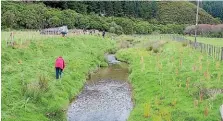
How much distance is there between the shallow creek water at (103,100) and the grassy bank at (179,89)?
1.06 metres

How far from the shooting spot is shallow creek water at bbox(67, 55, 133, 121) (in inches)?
1115

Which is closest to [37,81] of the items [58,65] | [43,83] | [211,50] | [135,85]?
[43,83]

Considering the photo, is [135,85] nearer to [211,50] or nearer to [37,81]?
[37,81]

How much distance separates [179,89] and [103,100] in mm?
6544

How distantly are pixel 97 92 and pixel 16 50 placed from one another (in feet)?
36.0

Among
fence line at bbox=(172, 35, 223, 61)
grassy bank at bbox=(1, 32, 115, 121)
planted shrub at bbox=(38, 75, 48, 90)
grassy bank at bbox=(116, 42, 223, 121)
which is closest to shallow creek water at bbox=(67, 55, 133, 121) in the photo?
grassy bank at bbox=(1, 32, 115, 121)

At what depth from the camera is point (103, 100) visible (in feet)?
109

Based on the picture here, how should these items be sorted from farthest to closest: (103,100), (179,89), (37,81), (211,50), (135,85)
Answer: (211,50), (135,85), (103,100), (179,89), (37,81)

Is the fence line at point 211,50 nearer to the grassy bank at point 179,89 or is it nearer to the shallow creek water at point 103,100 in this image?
the grassy bank at point 179,89

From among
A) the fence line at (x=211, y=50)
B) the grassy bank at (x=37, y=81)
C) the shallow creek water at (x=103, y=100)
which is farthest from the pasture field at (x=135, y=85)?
the fence line at (x=211, y=50)

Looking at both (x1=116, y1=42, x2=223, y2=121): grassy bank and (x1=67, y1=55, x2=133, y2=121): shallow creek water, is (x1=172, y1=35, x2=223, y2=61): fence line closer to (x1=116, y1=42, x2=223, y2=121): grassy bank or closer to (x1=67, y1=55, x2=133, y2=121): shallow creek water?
(x1=116, y1=42, x2=223, y2=121): grassy bank

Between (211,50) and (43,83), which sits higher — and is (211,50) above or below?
above

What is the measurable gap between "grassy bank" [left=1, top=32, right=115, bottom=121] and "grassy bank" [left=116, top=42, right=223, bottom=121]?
588 cm

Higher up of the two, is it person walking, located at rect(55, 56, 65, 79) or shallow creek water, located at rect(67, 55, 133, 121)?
person walking, located at rect(55, 56, 65, 79)
